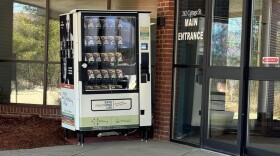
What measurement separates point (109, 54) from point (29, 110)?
9.81 feet

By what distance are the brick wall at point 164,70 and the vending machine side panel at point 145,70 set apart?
0.34 metres

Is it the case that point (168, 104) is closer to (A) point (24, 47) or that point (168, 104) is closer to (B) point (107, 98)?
(B) point (107, 98)

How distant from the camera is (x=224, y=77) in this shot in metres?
6.84

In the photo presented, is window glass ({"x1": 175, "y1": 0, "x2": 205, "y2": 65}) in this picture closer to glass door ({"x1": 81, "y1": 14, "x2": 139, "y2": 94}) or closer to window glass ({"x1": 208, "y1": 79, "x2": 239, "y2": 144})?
window glass ({"x1": 208, "y1": 79, "x2": 239, "y2": 144})

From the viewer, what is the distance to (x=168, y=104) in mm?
7734

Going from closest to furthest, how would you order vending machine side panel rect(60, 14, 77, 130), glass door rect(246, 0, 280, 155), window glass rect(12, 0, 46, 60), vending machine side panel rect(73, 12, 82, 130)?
glass door rect(246, 0, 280, 155)
vending machine side panel rect(73, 12, 82, 130)
vending machine side panel rect(60, 14, 77, 130)
window glass rect(12, 0, 46, 60)

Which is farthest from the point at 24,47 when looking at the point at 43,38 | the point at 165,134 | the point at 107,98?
the point at 165,134

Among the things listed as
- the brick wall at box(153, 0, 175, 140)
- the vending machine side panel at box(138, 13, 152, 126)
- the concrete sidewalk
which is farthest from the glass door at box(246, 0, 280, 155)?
the vending machine side panel at box(138, 13, 152, 126)

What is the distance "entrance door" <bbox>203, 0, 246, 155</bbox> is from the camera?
667 cm

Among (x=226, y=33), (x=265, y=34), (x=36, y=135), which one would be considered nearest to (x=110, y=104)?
(x=36, y=135)

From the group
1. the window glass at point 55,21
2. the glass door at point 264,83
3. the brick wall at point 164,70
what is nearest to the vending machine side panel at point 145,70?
the brick wall at point 164,70

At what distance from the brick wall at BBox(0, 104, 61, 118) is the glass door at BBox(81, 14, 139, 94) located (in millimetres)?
2291

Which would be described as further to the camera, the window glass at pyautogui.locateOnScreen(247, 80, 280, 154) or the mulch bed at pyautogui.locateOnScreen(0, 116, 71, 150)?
the mulch bed at pyautogui.locateOnScreen(0, 116, 71, 150)

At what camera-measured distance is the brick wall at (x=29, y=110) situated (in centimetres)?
940
